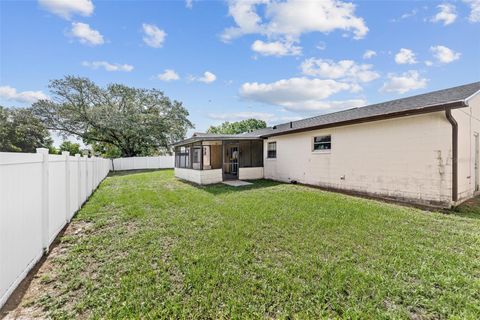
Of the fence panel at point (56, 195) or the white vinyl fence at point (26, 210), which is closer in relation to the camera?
the white vinyl fence at point (26, 210)

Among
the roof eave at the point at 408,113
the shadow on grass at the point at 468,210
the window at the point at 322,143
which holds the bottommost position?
the shadow on grass at the point at 468,210

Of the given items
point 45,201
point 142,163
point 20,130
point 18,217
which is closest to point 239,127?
point 142,163

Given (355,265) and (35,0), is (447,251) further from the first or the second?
(35,0)

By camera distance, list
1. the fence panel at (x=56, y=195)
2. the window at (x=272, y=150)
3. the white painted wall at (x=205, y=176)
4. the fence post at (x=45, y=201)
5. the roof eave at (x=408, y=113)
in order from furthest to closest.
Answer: the window at (x=272, y=150) → the white painted wall at (x=205, y=176) → the roof eave at (x=408, y=113) → the fence panel at (x=56, y=195) → the fence post at (x=45, y=201)

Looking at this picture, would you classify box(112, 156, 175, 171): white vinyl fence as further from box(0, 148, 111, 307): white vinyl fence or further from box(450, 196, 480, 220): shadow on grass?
box(450, 196, 480, 220): shadow on grass

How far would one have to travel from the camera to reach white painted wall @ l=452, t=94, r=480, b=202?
662 cm

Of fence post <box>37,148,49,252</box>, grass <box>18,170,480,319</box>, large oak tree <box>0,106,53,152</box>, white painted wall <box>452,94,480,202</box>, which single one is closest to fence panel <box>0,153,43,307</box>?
fence post <box>37,148,49,252</box>

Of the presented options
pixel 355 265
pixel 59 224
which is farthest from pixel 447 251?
pixel 59 224

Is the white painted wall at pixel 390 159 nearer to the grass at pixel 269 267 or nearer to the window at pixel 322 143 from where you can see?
the window at pixel 322 143

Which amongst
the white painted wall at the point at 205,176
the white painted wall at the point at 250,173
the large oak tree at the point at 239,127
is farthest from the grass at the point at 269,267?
the large oak tree at the point at 239,127

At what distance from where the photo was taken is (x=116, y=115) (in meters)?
23.7

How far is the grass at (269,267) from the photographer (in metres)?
2.33

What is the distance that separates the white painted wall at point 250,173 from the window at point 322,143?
13.9 feet

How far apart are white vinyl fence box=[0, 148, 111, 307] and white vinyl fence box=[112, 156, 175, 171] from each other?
2277 centimetres
